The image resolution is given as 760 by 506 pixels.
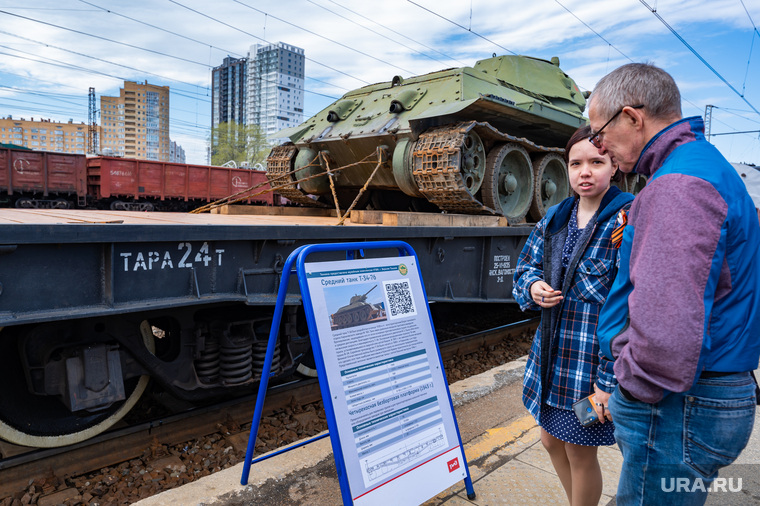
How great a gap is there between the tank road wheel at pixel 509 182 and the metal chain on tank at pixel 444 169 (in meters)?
0.36

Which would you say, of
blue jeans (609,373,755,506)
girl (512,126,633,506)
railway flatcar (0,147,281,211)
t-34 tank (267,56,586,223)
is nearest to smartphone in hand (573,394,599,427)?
girl (512,126,633,506)

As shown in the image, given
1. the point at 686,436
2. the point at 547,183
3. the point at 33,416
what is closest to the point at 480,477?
the point at 686,436

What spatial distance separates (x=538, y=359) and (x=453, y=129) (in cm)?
462

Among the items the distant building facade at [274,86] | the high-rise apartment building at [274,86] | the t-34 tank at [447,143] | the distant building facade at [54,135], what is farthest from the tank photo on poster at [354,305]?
the distant building facade at [54,135]

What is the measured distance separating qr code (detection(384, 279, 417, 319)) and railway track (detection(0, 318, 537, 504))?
1.90 metres

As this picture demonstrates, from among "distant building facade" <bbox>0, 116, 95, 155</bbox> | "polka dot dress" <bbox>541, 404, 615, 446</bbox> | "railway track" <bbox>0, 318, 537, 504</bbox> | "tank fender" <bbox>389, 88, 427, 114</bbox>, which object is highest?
"distant building facade" <bbox>0, 116, 95, 155</bbox>

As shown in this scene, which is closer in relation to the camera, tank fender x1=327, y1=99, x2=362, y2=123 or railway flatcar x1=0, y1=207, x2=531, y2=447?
railway flatcar x1=0, y1=207, x2=531, y2=447

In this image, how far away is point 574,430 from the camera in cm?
230

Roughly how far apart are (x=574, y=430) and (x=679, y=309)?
1.04m

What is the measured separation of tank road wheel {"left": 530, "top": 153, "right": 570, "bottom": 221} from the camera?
26.6 feet

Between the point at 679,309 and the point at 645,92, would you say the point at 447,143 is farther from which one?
the point at 679,309

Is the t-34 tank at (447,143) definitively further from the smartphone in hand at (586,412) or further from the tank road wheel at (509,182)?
the smartphone in hand at (586,412)

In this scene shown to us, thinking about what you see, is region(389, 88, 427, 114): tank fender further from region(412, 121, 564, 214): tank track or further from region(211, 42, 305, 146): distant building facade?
region(211, 42, 305, 146): distant building facade

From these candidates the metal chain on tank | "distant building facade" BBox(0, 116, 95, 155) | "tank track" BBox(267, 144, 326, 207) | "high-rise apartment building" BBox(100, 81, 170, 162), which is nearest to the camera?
the metal chain on tank
